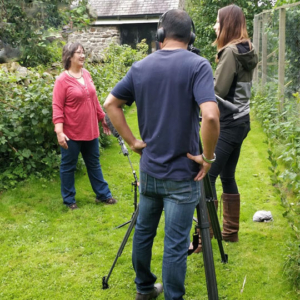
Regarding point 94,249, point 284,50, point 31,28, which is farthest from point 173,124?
point 31,28

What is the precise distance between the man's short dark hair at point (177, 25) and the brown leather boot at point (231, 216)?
193cm

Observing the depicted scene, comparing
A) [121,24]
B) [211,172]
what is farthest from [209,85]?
[121,24]

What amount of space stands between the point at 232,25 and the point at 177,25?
124 cm

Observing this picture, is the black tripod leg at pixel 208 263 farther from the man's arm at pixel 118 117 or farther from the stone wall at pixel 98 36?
the stone wall at pixel 98 36

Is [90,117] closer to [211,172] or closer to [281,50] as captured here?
[211,172]

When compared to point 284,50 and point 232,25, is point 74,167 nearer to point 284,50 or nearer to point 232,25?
point 232,25

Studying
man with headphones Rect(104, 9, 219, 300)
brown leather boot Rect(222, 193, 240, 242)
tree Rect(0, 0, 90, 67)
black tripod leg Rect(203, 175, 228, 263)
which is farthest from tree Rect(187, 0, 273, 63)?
man with headphones Rect(104, 9, 219, 300)

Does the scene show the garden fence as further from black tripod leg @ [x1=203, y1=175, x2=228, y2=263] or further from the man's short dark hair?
the man's short dark hair

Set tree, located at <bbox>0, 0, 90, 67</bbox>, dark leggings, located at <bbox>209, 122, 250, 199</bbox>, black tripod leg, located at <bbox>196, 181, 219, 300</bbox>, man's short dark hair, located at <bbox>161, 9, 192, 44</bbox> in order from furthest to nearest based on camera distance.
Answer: tree, located at <bbox>0, 0, 90, 67</bbox>, dark leggings, located at <bbox>209, 122, 250, 199</bbox>, black tripod leg, located at <bbox>196, 181, 219, 300</bbox>, man's short dark hair, located at <bbox>161, 9, 192, 44</bbox>

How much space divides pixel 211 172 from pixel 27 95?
3.18 metres

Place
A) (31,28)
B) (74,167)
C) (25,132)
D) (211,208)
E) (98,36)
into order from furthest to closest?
(98,36) → (31,28) → (25,132) → (74,167) → (211,208)

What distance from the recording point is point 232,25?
3.49 m

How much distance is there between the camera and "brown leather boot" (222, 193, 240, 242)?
394 cm

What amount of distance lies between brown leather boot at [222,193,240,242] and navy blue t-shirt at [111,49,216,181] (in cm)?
151
